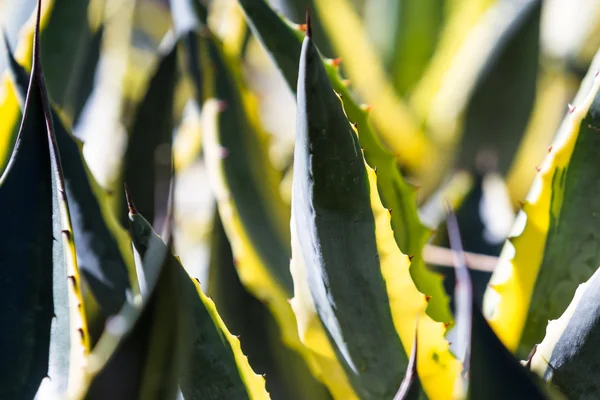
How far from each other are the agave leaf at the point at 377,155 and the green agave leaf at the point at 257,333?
0.12m

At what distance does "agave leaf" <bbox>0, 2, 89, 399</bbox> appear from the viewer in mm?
435

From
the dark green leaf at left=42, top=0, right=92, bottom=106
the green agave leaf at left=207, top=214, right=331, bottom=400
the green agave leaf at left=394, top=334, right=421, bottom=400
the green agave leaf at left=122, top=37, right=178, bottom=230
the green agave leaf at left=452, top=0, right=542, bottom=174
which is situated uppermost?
the green agave leaf at left=452, top=0, right=542, bottom=174

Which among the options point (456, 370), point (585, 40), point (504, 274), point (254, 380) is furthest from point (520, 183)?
point (254, 380)

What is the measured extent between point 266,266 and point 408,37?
0.48 metres

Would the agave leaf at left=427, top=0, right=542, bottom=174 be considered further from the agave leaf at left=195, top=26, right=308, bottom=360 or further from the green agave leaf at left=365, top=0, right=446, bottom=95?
the agave leaf at left=195, top=26, right=308, bottom=360

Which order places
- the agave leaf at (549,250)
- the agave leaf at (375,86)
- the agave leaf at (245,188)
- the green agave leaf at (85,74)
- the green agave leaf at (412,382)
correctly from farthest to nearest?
the agave leaf at (375,86), the green agave leaf at (85,74), the agave leaf at (245,188), the agave leaf at (549,250), the green agave leaf at (412,382)

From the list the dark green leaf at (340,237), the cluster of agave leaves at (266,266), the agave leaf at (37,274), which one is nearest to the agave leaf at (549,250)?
the cluster of agave leaves at (266,266)

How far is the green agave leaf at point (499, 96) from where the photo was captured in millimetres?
847

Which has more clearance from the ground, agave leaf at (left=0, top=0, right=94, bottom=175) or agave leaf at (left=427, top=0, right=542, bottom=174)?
agave leaf at (left=427, top=0, right=542, bottom=174)

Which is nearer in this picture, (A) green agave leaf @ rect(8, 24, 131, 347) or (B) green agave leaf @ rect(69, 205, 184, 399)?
(B) green agave leaf @ rect(69, 205, 184, 399)

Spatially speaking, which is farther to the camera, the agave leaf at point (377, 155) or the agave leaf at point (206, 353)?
the agave leaf at point (377, 155)

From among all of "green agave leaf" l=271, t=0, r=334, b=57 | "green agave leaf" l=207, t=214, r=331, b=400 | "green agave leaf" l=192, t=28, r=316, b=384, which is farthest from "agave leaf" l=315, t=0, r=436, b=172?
"green agave leaf" l=207, t=214, r=331, b=400

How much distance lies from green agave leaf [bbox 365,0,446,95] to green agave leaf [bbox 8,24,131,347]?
1.70ft

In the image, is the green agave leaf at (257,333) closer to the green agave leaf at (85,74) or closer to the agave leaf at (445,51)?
the green agave leaf at (85,74)
